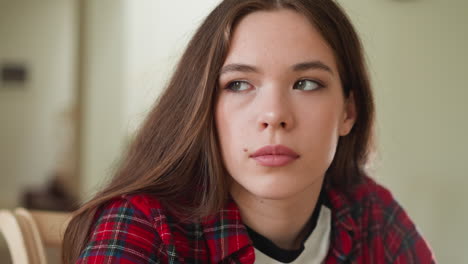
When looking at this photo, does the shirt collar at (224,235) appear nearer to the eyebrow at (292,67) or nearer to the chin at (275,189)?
the chin at (275,189)

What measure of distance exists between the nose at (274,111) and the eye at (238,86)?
0.04 m

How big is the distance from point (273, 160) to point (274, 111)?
0.28 ft

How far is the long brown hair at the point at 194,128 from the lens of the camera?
917 mm

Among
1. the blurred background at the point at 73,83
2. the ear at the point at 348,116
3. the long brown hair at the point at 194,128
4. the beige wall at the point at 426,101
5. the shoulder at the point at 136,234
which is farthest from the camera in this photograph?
the blurred background at the point at 73,83

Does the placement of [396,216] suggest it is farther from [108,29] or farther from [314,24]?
[108,29]

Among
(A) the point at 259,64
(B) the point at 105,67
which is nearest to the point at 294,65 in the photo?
(A) the point at 259,64

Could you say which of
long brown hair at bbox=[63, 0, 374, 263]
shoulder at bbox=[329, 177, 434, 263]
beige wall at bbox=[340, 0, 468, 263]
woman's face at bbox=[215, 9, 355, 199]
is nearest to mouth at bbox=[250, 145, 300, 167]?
woman's face at bbox=[215, 9, 355, 199]

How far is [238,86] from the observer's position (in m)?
0.91

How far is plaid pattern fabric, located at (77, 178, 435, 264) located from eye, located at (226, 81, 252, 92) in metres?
0.23

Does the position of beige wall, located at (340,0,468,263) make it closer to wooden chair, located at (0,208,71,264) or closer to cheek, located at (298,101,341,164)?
cheek, located at (298,101,341,164)

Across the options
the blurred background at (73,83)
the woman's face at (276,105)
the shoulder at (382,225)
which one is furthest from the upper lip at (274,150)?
the blurred background at (73,83)

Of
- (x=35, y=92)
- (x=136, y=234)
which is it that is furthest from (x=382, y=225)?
(x=35, y=92)

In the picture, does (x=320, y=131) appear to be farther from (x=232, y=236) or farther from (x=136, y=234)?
(x=136, y=234)

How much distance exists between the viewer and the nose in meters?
0.83
